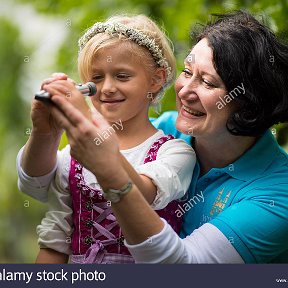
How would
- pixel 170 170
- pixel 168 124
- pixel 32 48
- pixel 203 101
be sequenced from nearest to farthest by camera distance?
pixel 170 170, pixel 203 101, pixel 168 124, pixel 32 48

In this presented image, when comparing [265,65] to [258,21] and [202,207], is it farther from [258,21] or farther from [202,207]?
[202,207]

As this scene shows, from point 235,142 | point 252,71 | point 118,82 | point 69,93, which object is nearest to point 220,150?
point 235,142

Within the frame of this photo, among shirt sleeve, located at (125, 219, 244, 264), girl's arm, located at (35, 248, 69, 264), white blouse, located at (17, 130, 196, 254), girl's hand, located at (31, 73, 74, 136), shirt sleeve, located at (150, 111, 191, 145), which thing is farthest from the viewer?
shirt sleeve, located at (150, 111, 191, 145)

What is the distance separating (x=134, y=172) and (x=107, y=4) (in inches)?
82.1

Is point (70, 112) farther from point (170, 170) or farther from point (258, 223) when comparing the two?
point (258, 223)

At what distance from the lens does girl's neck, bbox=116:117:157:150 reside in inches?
85.6

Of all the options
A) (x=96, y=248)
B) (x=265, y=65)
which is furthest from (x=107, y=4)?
(x=96, y=248)

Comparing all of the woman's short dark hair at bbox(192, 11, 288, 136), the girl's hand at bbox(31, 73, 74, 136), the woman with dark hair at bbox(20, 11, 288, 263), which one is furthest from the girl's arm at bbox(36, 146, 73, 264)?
the woman's short dark hair at bbox(192, 11, 288, 136)

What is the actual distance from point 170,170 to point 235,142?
1.23 ft

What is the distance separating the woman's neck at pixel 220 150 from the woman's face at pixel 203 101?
0.08 meters

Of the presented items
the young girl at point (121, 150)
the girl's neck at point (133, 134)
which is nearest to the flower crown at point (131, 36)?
the young girl at point (121, 150)

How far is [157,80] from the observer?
7.36ft

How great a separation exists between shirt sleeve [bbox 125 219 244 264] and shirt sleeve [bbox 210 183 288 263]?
30 mm

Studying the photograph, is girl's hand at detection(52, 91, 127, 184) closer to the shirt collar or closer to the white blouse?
the white blouse
